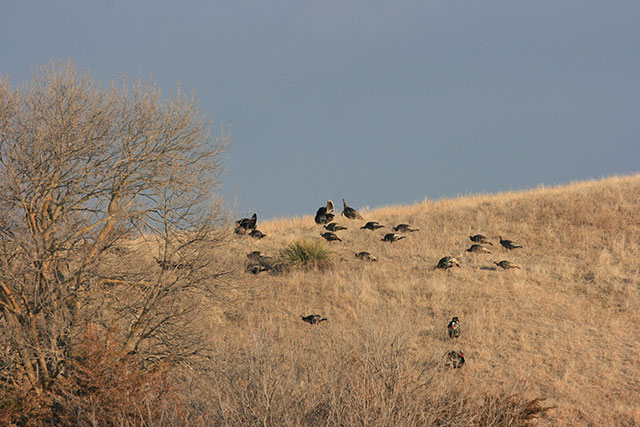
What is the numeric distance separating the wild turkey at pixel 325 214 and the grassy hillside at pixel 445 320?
2.66 ft

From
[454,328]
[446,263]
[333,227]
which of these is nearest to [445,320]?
[454,328]

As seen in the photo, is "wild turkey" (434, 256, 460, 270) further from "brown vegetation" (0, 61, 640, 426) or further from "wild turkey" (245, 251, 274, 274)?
"wild turkey" (245, 251, 274, 274)

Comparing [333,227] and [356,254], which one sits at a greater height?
[333,227]

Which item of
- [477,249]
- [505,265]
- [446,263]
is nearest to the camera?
[446,263]

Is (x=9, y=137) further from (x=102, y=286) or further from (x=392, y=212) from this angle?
(x=392, y=212)

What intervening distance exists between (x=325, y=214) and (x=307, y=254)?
21.1 feet

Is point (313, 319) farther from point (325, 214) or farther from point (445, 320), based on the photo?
point (325, 214)

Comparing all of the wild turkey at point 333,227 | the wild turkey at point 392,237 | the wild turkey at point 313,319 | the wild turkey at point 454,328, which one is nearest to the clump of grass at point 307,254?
the wild turkey at point 392,237

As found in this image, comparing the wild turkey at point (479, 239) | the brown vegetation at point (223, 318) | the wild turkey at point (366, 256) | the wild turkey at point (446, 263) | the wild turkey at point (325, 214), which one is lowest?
the brown vegetation at point (223, 318)

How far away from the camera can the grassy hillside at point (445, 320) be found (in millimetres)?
8328

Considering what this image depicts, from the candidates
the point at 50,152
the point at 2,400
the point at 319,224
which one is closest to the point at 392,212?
the point at 319,224

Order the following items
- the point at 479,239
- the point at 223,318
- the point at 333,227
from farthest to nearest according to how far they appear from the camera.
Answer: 1. the point at 333,227
2. the point at 479,239
3. the point at 223,318

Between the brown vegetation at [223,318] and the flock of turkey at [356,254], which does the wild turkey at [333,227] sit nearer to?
the flock of turkey at [356,254]

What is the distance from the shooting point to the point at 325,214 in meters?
29.0
